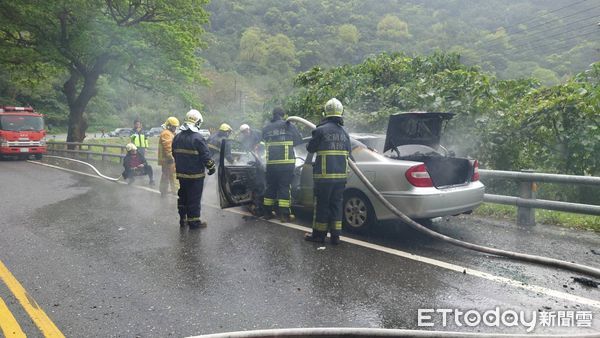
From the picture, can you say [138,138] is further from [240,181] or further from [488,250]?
[488,250]

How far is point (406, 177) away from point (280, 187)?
2042mm

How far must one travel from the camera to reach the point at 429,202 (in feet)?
18.3

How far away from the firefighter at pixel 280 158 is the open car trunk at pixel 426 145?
1.45 m

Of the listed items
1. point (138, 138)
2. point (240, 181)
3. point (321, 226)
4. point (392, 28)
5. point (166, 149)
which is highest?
point (392, 28)

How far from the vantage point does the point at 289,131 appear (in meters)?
6.91

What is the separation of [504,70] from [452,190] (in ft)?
156

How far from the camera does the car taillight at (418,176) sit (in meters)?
5.66

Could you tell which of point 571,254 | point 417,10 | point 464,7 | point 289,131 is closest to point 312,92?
point 289,131

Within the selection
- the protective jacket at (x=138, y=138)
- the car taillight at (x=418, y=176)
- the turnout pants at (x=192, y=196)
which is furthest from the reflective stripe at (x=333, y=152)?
the protective jacket at (x=138, y=138)

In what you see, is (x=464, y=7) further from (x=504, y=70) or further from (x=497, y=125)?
(x=497, y=125)

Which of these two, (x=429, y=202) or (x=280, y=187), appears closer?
(x=429, y=202)

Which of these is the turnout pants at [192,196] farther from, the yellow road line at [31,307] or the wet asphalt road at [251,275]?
the yellow road line at [31,307]

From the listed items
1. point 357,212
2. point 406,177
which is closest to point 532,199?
Answer: point 406,177

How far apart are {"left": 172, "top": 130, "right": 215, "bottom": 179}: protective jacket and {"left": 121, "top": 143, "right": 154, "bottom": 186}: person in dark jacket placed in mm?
5307
